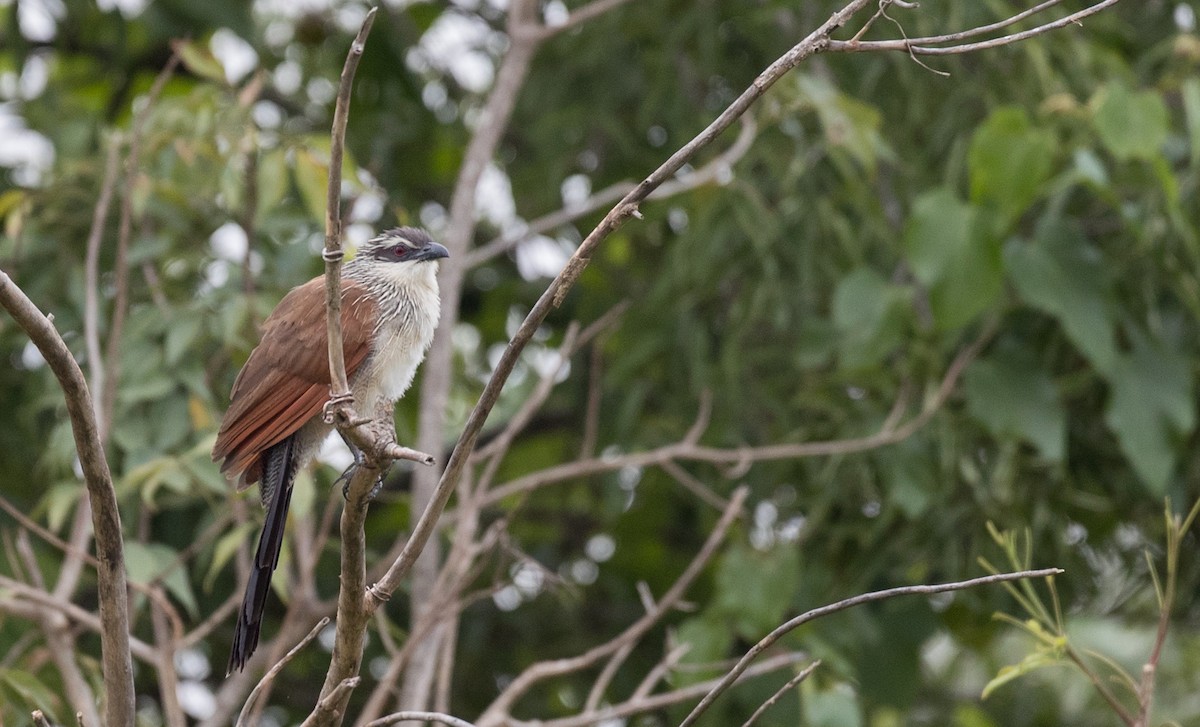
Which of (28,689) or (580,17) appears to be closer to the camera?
(28,689)

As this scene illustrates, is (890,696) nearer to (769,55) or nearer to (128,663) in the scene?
(769,55)

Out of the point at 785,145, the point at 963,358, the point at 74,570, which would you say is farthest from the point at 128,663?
the point at 785,145

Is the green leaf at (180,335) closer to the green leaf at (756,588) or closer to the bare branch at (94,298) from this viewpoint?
the bare branch at (94,298)

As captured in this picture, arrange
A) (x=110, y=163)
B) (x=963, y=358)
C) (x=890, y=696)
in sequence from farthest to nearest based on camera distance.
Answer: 1. (x=890, y=696)
2. (x=963, y=358)
3. (x=110, y=163)

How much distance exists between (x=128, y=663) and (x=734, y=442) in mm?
2690

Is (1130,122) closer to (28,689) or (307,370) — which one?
(307,370)

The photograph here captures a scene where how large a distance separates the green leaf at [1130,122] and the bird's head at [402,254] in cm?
169

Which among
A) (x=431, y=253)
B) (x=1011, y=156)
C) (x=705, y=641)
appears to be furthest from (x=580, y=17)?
(x=705, y=641)

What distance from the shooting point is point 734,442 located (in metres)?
4.52

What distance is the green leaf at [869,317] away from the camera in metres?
3.86

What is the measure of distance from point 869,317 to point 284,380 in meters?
1.69

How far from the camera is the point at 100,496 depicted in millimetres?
1975

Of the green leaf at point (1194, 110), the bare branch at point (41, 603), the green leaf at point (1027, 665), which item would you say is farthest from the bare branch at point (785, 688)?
the green leaf at point (1194, 110)

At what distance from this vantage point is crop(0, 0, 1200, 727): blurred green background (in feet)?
12.2
